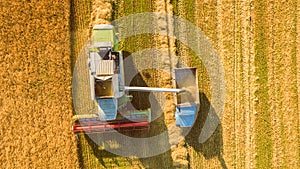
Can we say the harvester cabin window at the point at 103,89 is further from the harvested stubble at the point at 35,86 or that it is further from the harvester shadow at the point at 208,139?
the harvester shadow at the point at 208,139

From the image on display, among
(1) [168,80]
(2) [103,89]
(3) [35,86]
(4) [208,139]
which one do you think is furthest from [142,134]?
(3) [35,86]

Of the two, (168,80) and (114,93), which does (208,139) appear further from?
(114,93)

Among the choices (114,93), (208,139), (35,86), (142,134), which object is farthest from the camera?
(208,139)

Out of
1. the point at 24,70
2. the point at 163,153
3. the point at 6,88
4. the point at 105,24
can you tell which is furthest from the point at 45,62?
the point at 163,153

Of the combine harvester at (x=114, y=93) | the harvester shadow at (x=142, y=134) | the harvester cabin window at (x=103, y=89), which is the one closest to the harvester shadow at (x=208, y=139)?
the combine harvester at (x=114, y=93)

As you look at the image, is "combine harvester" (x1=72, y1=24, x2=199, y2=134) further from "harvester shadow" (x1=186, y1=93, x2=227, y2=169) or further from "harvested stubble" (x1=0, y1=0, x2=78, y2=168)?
"harvested stubble" (x1=0, y1=0, x2=78, y2=168)
